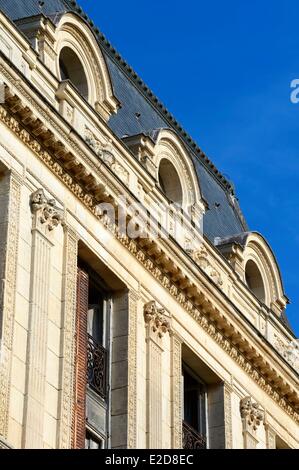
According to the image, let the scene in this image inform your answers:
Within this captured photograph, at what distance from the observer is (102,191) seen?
42.2m

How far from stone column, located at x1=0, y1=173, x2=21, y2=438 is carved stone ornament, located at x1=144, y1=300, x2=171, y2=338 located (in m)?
5.91

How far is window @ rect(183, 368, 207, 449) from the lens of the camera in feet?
152

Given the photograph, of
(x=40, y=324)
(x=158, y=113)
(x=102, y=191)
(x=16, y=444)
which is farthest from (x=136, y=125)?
(x=16, y=444)

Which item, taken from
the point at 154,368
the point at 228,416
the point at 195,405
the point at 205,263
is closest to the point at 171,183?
the point at 205,263

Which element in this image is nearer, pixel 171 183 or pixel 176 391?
pixel 176 391

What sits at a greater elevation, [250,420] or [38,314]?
[250,420]

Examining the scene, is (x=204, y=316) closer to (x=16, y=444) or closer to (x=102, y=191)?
(x=102, y=191)

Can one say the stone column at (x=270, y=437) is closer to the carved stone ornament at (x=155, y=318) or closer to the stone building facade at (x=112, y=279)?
the stone building facade at (x=112, y=279)

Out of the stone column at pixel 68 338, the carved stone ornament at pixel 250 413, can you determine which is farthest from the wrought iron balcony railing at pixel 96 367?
the carved stone ornament at pixel 250 413

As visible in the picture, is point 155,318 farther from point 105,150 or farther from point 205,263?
point 205,263

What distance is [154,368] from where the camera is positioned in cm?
4322

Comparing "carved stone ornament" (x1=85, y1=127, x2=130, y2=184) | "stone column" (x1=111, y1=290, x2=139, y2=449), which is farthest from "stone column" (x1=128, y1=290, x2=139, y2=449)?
"carved stone ornament" (x1=85, y1=127, x2=130, y2=184)

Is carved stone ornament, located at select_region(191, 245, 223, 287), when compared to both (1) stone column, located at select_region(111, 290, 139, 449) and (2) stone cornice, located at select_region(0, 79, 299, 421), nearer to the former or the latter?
(2) stone cornice, located at select_region(0, 79, 299, 421)

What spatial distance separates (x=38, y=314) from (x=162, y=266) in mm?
6907
